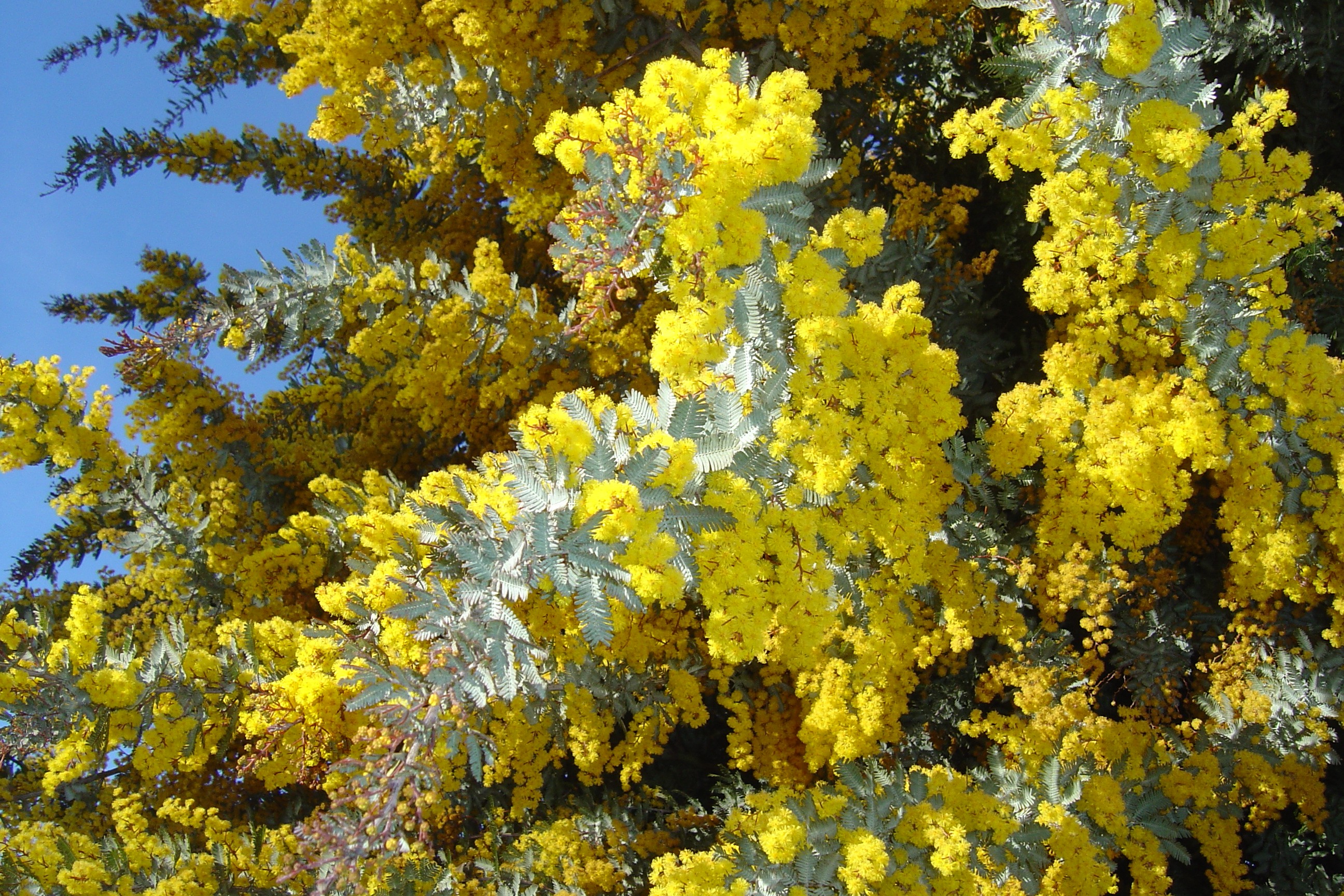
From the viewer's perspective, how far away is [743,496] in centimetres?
312

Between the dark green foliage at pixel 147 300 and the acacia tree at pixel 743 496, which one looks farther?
the dark green foliage at pixel 147 300

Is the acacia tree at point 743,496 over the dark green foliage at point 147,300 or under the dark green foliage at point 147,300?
under

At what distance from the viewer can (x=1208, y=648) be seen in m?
4.94

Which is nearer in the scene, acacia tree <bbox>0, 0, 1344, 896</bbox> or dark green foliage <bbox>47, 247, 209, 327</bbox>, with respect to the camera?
acacia tree <bbox>0, 0, 1344, 896</bbox>

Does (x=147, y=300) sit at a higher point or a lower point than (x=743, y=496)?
higher

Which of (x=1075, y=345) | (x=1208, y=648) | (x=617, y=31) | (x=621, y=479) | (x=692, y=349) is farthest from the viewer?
(x=617, y=31)

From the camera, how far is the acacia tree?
3135 mm

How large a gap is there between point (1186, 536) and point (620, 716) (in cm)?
348

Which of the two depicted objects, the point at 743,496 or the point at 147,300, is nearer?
the point at 743,496

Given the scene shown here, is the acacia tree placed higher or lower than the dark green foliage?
lower

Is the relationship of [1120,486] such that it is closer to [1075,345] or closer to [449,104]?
[1075,345]

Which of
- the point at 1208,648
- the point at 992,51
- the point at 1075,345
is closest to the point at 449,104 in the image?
the point at 992,51

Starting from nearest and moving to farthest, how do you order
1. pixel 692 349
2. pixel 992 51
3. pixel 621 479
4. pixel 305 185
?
1. pixel 621 479
2. pixel 692 349
3. pixel 992 51
4. pixel 305 185

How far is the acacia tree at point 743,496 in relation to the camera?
10.3ft
